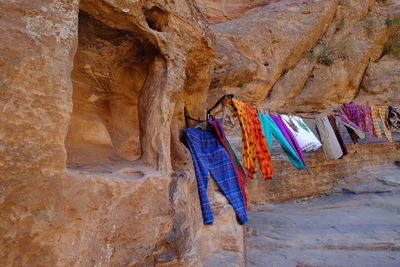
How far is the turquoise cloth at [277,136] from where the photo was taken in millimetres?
4340

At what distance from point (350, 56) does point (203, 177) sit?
9851 mm

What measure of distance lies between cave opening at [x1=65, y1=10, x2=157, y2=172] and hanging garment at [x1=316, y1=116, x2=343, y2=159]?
4366mm

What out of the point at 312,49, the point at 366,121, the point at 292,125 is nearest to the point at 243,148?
the point at 292,125

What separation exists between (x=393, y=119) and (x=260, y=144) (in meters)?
5.38

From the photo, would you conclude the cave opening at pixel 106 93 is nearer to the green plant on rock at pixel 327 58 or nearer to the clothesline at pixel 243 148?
the clothesline at pixel 243 148

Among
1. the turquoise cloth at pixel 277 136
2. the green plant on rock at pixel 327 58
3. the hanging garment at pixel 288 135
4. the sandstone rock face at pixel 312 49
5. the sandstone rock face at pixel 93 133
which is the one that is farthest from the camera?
the green plant on rock at pixel 327 58

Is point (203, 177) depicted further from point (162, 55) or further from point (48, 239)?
point (48, 239)

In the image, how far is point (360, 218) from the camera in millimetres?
4770

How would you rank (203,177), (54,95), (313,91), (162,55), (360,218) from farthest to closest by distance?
(313,91), (360,218), (203,177), (162,55), (54,95)

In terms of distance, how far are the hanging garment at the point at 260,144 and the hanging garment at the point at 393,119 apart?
5.15 m

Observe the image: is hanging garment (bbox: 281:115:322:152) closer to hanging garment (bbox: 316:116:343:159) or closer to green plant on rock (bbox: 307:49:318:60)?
hanging garment (bbox: 316:116:343:159)

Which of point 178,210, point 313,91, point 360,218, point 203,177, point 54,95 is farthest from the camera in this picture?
point 313,91

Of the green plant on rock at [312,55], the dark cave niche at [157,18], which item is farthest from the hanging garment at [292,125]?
the green plant on rock at [312,55]

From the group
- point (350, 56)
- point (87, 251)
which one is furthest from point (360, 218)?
point (350, 56)
